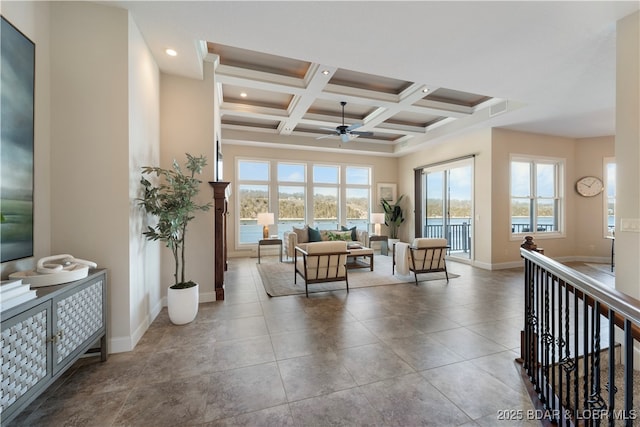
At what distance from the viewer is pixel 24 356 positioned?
5.09 feet

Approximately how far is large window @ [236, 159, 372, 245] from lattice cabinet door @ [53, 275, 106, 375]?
213 inches

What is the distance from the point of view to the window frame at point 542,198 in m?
6.19

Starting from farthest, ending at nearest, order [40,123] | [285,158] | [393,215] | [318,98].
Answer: [393,215] → [285,158] → [318,98] → [40,123]

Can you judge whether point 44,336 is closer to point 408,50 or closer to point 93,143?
point 93,143

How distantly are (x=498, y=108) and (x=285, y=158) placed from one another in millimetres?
5404

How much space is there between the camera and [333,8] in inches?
96.0

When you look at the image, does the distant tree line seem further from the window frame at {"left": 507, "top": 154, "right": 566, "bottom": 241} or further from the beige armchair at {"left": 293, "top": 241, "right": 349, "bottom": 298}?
the window frame at {"left": 507, "top": 154, "right": 566, "bottom": 241}

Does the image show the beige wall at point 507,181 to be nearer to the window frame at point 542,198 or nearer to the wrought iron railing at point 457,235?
the window frame at point 542,198

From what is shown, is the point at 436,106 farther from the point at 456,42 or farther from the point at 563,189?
the point at 563,189

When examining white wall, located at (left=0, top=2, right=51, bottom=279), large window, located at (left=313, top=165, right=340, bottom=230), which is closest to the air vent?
large window, located at (left=313, top=165, right=340, bottom=230)

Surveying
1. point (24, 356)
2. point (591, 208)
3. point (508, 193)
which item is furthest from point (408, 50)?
point (591, 208)

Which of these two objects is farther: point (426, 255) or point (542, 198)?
point (542, 198)

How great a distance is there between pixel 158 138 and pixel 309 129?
4.45 m

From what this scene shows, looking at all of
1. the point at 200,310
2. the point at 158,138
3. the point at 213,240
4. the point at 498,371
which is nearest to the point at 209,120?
the point at 158,138
